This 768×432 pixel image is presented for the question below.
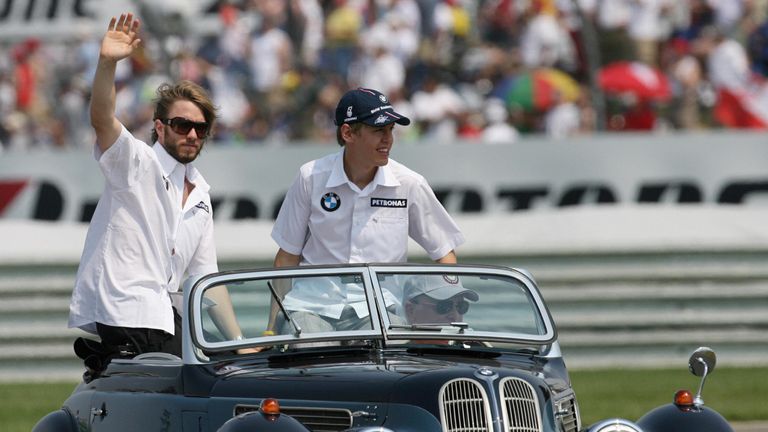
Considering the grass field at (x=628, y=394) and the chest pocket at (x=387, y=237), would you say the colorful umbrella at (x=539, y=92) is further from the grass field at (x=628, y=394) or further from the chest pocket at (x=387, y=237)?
the chest pocket at (x=387, y=237)

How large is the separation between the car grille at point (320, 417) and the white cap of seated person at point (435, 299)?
2.63 feet

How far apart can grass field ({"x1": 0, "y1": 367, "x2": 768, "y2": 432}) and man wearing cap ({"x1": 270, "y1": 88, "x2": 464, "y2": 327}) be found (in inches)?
117

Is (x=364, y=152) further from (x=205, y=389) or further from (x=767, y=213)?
(x=767, y=213)

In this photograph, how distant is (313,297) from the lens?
641 cm

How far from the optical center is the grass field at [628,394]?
401 inches

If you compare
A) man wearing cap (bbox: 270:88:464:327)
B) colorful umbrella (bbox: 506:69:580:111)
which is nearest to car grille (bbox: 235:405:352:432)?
man wearing cap (bbox: 270:88:464:327)

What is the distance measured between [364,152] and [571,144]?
683 centimetres

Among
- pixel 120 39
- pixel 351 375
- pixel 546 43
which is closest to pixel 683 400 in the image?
pixel 351 375

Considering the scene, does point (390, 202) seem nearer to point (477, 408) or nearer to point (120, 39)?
point (120, 39)

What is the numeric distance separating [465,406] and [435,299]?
40.9 inches

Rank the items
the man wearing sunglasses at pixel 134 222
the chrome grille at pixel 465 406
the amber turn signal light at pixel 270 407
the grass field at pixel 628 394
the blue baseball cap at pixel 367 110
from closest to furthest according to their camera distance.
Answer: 1. the amber turn signal light at pixel 270 407
2. the chrome grille at pixel 465 406
3. the man wearing sunglasses at pixel 134 222
4. the blue baseball cap at pixel 367 110
5. the grass field at pixel 628 394

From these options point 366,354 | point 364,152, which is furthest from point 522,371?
point 364,152

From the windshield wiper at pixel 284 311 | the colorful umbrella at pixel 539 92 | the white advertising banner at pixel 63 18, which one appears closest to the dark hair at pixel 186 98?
the windshield wiper at pixel 284 311

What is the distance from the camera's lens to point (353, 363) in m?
5.94
